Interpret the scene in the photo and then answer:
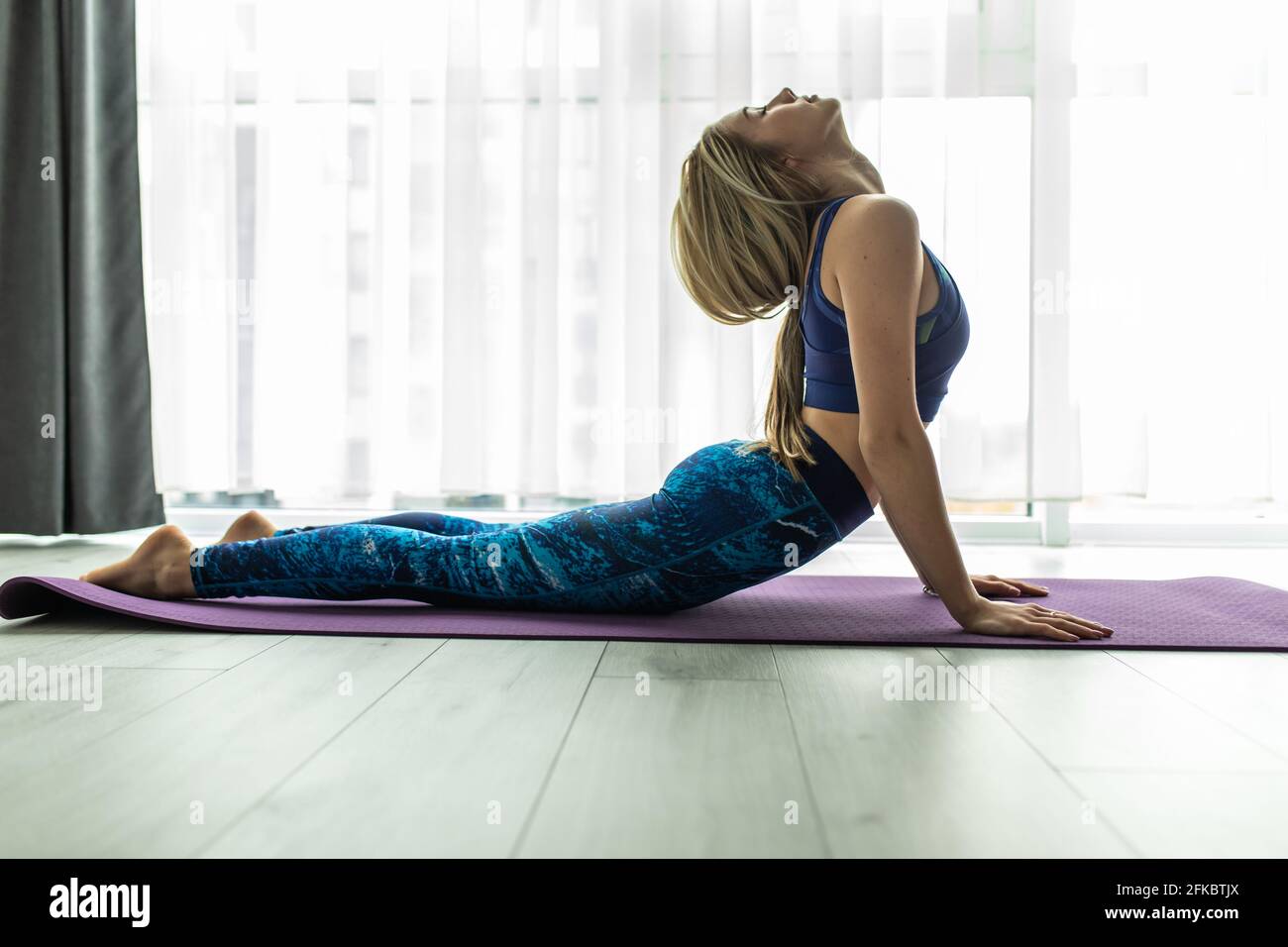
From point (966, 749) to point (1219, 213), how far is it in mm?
2561

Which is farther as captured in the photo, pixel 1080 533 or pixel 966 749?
pixel 1080 533

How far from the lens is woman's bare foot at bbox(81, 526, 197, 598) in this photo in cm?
173

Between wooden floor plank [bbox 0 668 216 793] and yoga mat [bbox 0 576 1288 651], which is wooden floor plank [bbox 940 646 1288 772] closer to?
yoga mat [bbox 0 576 1288 651]

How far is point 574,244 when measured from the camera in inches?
119

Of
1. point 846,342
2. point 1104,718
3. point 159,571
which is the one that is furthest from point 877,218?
point 159,571

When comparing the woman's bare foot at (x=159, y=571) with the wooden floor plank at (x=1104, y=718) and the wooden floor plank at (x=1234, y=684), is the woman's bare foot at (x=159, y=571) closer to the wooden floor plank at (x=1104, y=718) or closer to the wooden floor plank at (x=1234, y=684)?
the wooden floor plank at (x=1104, y=718)

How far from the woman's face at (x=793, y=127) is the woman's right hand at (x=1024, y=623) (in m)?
0.80

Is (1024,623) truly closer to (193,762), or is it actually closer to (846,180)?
(846,180)

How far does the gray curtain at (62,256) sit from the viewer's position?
2973mm

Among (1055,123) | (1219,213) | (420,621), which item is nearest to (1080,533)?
(1219,213)

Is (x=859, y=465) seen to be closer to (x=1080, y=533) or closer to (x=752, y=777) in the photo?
(x=752, y=777)

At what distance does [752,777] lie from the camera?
0.91 meters

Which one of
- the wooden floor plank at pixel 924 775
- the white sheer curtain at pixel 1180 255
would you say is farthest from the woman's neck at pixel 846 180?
the white sheer curtain at pixel 1180 255

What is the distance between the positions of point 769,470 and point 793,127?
1.93ft
